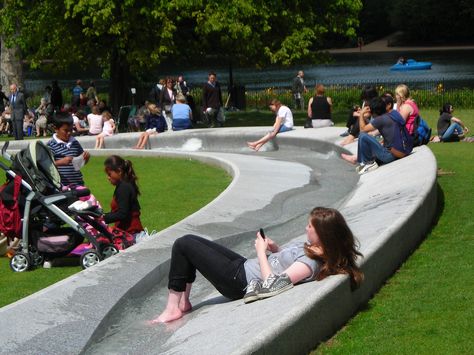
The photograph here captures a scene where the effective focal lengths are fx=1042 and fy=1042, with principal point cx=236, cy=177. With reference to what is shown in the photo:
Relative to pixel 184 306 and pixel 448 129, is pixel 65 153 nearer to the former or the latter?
pixel 184 306

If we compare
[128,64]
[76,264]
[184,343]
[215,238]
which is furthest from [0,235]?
[128,64]

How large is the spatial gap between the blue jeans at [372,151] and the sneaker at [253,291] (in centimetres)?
755

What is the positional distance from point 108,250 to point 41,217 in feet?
2.96

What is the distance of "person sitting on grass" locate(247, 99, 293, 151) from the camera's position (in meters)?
22.2

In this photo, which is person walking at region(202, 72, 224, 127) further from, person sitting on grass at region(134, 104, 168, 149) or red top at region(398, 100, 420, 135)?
red top at region(398, 100, 420, 135)

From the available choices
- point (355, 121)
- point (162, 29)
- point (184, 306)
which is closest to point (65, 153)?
point (184, 306)

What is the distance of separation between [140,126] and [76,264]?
1773 cm

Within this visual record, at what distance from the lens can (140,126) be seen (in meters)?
28.7

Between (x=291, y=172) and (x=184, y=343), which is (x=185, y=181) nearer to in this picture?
(x=291, y=172)

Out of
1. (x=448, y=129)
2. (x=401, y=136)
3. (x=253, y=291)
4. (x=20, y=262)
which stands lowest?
(x=448, y=129)

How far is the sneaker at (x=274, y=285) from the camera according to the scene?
24.2ft

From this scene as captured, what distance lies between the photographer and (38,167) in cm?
1109

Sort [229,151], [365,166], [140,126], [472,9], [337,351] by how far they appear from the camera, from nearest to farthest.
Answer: [337,351] < [365,166] < [229,151] < [140,126] < [472,9]

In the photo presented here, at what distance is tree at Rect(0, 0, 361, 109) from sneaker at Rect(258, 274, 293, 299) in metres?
21.4
